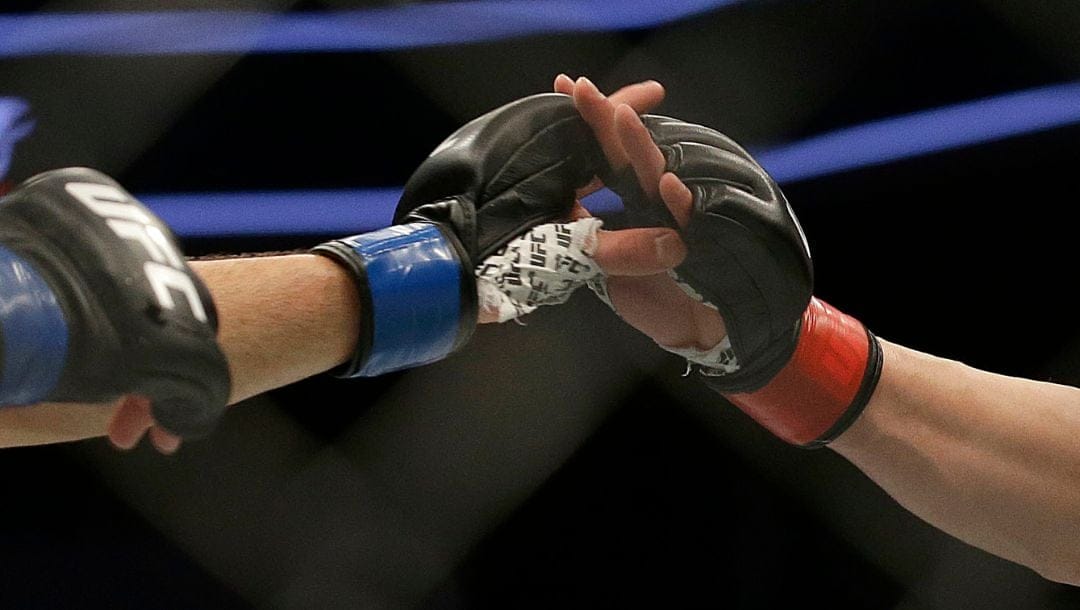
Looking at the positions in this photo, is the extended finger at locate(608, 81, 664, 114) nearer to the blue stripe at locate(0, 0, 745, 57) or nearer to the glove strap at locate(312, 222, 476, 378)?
the glove strap at locate(312, 222, 476, 378)

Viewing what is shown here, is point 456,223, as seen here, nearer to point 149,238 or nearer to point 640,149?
point 640,149

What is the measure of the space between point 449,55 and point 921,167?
0.63 meters

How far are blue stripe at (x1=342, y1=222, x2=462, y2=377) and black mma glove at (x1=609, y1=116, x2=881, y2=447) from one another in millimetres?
200

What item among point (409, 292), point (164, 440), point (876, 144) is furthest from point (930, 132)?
point (164, 440)

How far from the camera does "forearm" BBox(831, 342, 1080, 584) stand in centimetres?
136

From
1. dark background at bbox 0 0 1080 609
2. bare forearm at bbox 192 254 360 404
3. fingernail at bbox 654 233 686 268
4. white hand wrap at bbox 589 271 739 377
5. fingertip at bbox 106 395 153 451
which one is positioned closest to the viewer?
fingertip at bbox 106 395 153 451

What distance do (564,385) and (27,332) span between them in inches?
45.3

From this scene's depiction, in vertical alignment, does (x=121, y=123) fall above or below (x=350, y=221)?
above

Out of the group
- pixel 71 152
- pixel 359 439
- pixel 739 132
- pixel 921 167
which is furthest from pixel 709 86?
pixel 71 152

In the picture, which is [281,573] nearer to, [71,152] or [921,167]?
[71,152]

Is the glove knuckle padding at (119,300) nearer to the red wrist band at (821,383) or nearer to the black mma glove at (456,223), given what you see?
the black mma glove at (456,223)

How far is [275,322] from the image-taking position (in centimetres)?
104

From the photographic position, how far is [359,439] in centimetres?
177

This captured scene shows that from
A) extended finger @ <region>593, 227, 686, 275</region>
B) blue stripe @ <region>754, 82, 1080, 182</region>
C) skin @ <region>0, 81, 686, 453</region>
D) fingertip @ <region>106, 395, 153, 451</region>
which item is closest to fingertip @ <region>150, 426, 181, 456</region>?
fingertip @ <region>106, 395, 153, 451</region>
